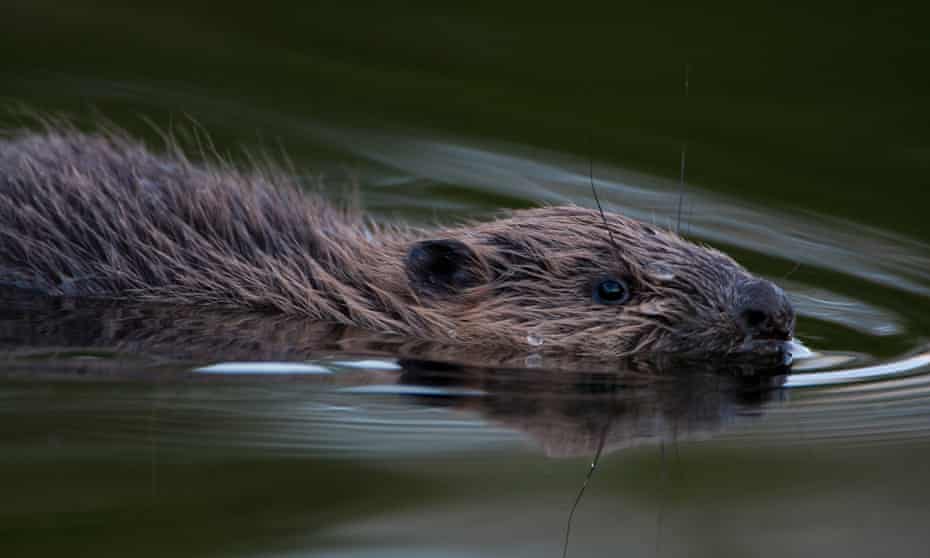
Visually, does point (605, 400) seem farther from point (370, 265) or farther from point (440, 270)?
point (370, 265)

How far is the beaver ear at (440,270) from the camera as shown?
5961 mm

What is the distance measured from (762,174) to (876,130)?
755 millimetres

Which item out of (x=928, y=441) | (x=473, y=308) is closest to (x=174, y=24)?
(x=473, y=308)

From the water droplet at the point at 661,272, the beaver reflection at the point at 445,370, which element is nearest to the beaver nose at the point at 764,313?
the beaver reflection at the point at 445,370

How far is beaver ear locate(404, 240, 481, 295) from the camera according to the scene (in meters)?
5.96

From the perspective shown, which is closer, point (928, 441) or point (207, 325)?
point (928, 441)

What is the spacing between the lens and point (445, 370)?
5.38m

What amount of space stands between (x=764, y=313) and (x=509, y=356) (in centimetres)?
89

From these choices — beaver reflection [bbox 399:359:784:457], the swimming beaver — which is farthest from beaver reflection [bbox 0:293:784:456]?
the swimming beaver

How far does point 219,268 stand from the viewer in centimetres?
615

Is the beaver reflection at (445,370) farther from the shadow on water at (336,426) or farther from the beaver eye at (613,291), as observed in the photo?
the beaver eye at (613,291)

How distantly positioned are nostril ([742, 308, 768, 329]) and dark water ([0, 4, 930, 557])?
22 cm

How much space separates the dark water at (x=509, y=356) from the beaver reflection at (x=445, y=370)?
0.02m

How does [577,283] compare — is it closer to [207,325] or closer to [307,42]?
[207,325]
